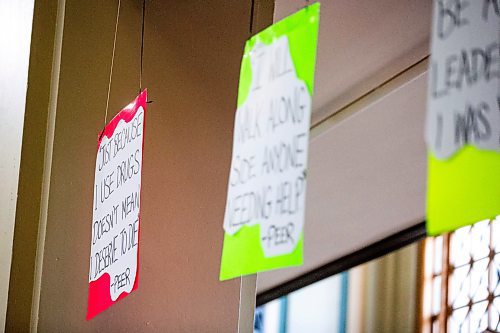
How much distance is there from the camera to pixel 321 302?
8086mm

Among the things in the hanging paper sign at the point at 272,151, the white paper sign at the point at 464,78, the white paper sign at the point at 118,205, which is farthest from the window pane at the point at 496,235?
the white paper sign at the point at 464,78

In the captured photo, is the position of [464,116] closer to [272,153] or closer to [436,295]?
[272,153]

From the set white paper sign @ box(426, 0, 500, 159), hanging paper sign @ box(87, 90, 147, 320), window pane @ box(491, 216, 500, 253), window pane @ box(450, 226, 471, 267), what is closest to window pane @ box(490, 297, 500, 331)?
window pane @ box(491, 216, 500, 253)

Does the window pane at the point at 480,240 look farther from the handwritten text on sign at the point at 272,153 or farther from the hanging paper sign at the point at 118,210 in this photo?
the handwritten text on sign at the point at 272,153

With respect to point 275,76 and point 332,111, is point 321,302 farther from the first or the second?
point 275,76

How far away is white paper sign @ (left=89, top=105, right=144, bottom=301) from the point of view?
2.03 meters

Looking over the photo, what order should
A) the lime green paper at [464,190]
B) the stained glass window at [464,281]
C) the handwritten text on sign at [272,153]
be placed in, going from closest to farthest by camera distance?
the lime green paper at [464,190] → the handwritten text on sign at [272,153] → the stained glass window at [464,281]

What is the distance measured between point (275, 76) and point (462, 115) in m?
0.46

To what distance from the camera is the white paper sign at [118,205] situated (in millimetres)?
2029

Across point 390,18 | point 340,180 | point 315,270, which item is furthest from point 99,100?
point 315,270

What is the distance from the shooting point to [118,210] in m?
2.12

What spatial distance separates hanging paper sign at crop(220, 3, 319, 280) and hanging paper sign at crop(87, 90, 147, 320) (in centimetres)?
41

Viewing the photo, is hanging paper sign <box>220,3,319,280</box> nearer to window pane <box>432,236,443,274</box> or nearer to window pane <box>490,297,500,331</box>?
window pane <box>490,297,500,331</box>

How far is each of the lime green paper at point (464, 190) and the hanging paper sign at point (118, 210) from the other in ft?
2.94
